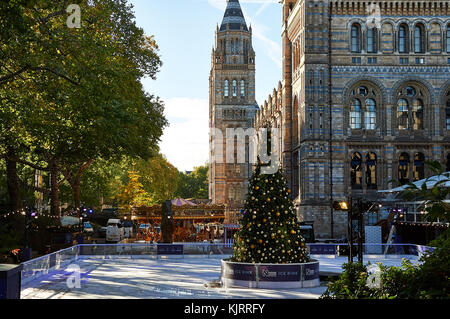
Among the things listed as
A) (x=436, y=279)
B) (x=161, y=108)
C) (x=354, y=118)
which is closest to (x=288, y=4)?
(x=354, y=118)

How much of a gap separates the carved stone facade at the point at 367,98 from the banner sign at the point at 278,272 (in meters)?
28.1

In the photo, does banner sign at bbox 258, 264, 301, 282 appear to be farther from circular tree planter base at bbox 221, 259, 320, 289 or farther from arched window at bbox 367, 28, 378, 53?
arched window at bbox 367, 28, 378, 53

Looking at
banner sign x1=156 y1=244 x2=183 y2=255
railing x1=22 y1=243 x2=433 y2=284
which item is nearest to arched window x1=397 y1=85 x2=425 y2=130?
railing x1=22 y1=243 x2=433 y2=284

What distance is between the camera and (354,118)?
47.3 m

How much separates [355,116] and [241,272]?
31254 millimetres

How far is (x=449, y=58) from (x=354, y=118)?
910cm

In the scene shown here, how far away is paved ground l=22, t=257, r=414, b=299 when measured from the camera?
16.9m

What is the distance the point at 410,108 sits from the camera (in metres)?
47.2

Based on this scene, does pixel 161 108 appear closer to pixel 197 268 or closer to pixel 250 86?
pixel 197 268

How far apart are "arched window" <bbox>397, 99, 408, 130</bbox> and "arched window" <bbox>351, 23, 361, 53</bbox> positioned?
5545 millimetres

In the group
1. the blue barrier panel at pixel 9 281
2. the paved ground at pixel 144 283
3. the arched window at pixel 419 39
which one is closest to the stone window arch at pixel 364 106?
the arched window at pixel 419 39

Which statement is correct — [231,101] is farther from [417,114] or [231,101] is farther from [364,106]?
[417,114]

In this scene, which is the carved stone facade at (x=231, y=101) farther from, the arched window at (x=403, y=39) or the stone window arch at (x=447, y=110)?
the stone window arch at (x=447, y=110)

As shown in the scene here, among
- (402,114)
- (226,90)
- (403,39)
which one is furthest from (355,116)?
(226,90)
